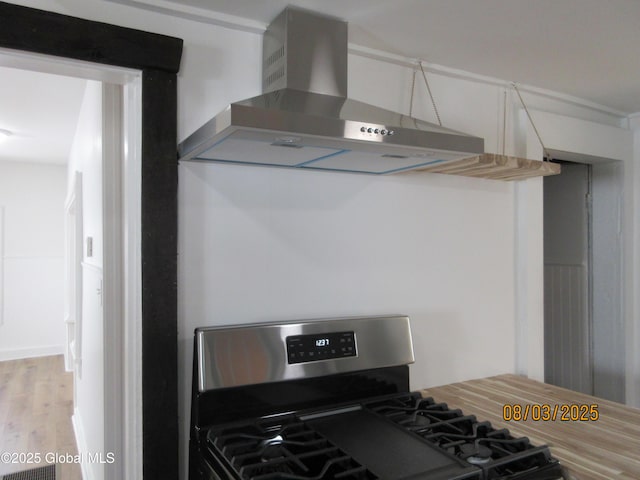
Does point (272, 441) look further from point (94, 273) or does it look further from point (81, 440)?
point (81, 440)

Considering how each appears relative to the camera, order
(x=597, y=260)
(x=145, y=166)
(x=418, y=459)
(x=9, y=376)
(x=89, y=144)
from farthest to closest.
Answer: (x=9, y=376), (x=597, y=260), (x=89, y=144), (x=145, y=166), (x=418, y=459)

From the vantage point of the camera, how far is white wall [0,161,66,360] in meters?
5.25

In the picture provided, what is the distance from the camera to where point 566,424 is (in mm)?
1415

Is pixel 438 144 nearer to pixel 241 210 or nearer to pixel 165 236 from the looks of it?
pixel 241 210

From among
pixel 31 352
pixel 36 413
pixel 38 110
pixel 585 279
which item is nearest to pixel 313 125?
pixel 585 279

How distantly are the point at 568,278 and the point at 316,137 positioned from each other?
7.44 feet

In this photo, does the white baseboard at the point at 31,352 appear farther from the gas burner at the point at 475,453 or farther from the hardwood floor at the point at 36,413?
the gas burner at the point at 475,453

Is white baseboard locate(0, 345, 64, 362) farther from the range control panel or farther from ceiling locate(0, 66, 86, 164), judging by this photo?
the range control panel

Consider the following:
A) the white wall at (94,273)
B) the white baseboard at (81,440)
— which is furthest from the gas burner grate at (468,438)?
the white baseboard at (81,440)

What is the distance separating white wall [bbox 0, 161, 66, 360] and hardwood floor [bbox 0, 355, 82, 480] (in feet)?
0.90

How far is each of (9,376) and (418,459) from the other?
4.81 meters

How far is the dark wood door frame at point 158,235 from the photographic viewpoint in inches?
49.5

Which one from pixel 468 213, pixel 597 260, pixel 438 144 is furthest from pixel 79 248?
pixel 597 260

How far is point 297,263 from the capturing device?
60.1 inches
